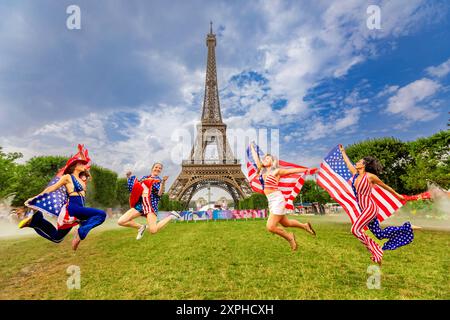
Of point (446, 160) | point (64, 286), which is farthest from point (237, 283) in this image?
point (446, 160)

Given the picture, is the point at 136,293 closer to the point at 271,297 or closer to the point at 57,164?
the point at 271,297

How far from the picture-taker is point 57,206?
5.57m

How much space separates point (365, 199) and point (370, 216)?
1.27 feet

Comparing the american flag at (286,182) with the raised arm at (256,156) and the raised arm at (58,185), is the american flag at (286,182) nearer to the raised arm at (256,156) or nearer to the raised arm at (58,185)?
the raised arm at (256,156)

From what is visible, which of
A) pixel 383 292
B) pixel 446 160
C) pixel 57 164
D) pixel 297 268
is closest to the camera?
pixel 383 292

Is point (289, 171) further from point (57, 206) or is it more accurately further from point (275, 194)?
point (57, 206)

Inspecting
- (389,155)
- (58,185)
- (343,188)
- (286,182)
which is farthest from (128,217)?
(389,155)

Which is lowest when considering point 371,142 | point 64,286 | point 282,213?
point 64,286

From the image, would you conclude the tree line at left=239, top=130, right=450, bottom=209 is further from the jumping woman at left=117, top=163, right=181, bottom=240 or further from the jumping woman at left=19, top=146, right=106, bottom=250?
the jumping woman at left=19, top=146, right=106, bottom=250

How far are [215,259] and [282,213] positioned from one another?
4241mm

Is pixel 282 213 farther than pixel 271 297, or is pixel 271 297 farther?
pixel 282 213

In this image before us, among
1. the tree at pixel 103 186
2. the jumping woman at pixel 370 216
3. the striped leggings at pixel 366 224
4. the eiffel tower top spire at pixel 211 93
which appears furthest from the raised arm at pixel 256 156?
→ the eiffel tower top spire at pixel 211 93

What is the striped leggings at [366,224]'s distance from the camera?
5723 millimetres
